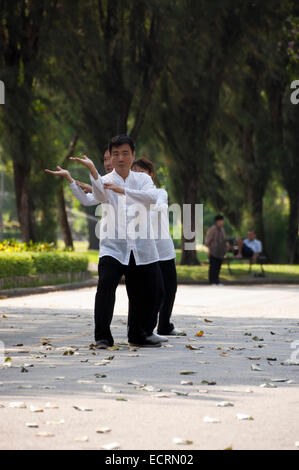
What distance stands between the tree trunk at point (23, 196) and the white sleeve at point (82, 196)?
17.8 metres

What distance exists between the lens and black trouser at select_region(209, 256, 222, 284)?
85.1ft

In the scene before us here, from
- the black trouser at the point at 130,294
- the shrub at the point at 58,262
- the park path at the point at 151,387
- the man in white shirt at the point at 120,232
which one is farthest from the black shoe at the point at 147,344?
the shrub at the point at 58,262

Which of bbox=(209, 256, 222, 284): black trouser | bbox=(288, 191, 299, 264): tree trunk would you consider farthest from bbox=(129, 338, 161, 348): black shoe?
bbox=(288, 191, 299, 264): tree trunk

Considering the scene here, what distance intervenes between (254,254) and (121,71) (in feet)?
22.4

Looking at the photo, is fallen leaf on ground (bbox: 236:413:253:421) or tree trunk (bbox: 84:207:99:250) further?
tree trunk (bbox: 84:207:99:250)

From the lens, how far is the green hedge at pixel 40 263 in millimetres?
21703

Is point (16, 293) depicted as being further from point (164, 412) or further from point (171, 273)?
point (164, 412)

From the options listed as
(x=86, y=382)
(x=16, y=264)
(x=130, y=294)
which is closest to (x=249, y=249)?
(x=16, y=264)

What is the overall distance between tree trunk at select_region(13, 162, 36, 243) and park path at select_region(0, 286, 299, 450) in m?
14.0

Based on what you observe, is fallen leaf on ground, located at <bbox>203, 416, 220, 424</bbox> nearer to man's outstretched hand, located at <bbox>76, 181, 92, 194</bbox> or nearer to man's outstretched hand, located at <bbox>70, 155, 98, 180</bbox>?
man's outstretched hand, located at <bbox>70, 155, 98, 180</bbox>

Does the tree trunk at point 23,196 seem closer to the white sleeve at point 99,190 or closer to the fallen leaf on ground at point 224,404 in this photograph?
the white sleeve at point 99,190

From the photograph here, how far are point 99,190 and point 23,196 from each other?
1878 centimetres

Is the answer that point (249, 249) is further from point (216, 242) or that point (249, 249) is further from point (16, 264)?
point (16, 264)

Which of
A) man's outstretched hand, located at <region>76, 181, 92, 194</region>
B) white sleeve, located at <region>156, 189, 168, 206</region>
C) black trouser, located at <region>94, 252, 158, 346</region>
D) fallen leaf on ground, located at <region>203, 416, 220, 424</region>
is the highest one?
man's outstretched hand, located at <region>76, 181, 92, 194</region>
